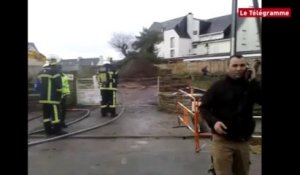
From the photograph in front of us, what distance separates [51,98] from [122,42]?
2.10 m

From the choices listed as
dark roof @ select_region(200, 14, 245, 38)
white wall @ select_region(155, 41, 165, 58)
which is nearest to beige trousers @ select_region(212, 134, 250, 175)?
dark roof @ select_region(200, 14, 245, 38)

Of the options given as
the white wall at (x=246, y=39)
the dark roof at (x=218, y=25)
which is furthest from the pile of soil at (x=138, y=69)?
the white wall at (x=246, y=39)

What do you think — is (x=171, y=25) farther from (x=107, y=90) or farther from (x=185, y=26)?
(x=107, y=90)

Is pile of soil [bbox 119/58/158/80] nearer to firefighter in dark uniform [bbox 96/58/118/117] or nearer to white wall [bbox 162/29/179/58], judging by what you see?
white wall [bbox 162/29/179/58]

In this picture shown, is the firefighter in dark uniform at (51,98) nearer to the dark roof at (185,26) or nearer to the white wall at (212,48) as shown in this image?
the dark roof at (185,26)

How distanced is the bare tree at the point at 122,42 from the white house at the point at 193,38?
322mm

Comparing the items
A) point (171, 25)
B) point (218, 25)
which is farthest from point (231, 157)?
point (171, 25)

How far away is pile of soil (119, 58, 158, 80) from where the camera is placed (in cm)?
511

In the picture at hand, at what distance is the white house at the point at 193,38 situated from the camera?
3529 millimetres

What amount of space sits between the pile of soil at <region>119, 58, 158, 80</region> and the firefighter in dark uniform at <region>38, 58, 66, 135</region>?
1.01 meters
